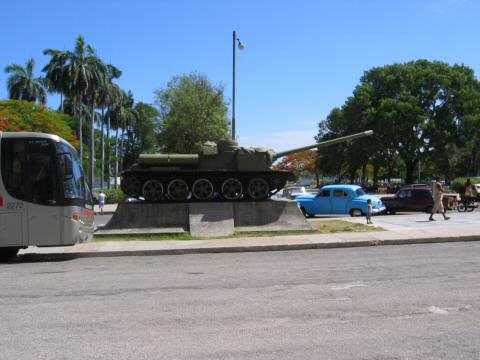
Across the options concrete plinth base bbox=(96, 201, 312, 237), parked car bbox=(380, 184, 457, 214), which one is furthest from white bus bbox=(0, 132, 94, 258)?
parked car bbox=(380, 184, 457, 214)

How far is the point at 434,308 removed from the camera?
6.48 m

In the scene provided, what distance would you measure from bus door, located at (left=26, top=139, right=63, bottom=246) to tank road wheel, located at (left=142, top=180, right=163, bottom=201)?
5.68 meters

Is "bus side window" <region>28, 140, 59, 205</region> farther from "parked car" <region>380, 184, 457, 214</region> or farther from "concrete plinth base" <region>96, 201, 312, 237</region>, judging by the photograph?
"parked car" <region>380, 184, 457, 214</region>

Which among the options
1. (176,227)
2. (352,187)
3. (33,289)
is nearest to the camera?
(33,289)

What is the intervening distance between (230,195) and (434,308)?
11657 mm

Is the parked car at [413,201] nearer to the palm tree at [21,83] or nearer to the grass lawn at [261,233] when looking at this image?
the grass lawn at [261,233]

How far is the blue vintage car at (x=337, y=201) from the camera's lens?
912 inches

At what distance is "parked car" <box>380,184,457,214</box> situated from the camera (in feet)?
81.4

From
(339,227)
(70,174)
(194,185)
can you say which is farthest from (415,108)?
(70,174)

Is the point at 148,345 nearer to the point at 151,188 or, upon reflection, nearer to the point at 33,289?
the point at 33,289

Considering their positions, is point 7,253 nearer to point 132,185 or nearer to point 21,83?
point 132,185

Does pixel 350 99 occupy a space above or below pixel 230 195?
above

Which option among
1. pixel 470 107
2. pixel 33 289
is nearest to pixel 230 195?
pixel 33 289

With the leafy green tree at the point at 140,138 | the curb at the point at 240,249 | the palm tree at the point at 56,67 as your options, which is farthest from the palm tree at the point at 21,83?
the curb at the point at 240,249
